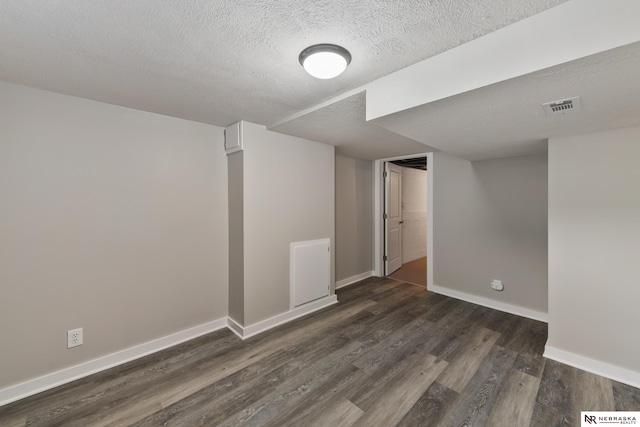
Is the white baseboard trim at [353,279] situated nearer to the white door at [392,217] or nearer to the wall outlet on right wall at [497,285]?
the white door at [392,217]

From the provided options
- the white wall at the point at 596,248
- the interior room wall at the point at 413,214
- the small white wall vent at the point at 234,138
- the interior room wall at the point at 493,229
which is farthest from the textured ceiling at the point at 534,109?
the interior room wall at the point at 413,214

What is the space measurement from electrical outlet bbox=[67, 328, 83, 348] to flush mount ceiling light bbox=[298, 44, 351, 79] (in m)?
2.60

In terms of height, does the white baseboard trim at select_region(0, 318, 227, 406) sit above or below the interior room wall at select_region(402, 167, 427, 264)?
below

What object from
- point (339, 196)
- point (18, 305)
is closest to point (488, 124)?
point (339, 196)

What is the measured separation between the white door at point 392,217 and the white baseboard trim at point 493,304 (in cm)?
102

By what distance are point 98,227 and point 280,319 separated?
1918 mm

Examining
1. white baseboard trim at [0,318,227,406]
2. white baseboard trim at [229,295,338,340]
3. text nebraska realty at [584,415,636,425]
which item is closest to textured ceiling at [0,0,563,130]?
white baseboard trim at [0,318,227,406]

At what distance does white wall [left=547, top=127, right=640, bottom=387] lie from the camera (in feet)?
6.14

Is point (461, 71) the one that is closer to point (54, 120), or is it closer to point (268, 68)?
point (268, 68)

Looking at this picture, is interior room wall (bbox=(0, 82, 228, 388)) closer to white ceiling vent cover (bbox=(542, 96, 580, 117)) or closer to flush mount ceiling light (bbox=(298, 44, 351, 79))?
flush mount ceiling light (bbox=(298, 44, 351, 79))

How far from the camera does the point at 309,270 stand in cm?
316

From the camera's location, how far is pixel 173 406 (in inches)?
67.1

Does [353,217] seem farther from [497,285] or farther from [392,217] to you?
[497,285]

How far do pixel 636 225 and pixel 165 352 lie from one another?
3.96m
